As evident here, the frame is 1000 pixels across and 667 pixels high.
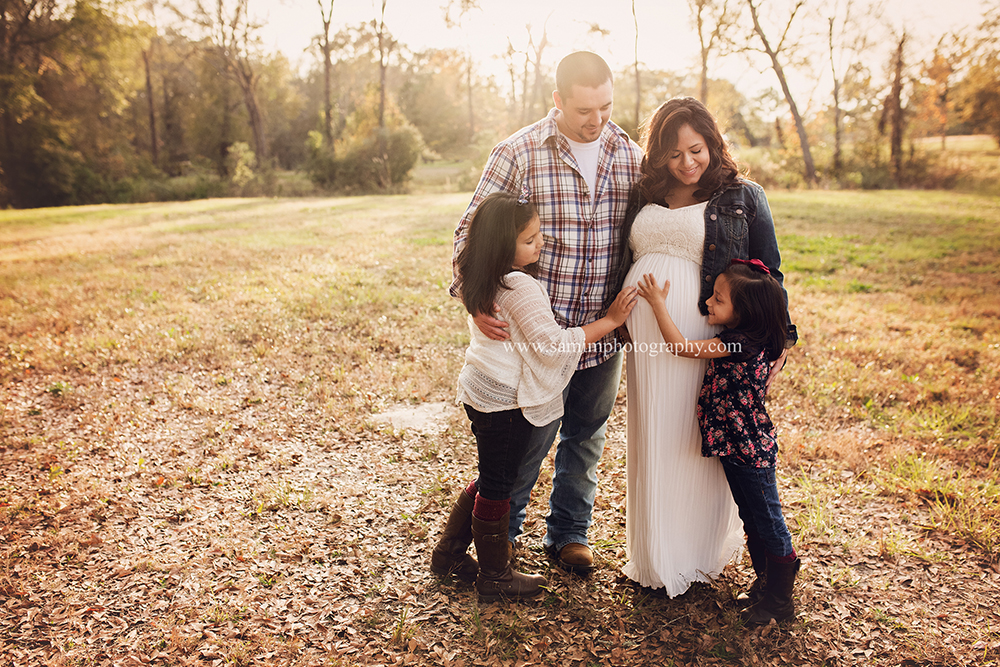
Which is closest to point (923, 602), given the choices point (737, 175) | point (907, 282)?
point (737, 175)

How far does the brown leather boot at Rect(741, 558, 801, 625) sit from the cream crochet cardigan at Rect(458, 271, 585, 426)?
1228mm

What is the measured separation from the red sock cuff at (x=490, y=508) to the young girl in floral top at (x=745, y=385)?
0.91 metres

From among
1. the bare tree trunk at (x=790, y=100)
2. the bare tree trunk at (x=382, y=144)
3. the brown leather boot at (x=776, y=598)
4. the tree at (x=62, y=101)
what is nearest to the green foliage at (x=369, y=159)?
the bare tree trunk at (x=382, y=144)

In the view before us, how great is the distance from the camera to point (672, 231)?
2518 mm

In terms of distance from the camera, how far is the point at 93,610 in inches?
113

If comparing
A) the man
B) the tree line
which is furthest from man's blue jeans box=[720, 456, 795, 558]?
the tree line

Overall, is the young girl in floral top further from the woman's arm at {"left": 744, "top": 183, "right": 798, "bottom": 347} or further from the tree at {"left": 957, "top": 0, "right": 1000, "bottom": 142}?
the tree at {"left": 957, "top": 0, "right": 1000, "bottom": 142}

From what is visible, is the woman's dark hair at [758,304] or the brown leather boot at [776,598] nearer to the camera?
the woman's dark hair at [758,304]

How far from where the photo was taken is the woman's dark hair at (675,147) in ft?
8.04

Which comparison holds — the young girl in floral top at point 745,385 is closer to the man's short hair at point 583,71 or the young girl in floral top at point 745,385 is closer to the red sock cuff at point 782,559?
the red sock cuff at point 782,559

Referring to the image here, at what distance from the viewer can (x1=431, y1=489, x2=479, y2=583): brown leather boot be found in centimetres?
298

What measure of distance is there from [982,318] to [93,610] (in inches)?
343

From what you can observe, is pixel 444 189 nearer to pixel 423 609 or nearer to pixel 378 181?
pixel 378 181

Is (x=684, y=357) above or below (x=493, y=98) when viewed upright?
below
